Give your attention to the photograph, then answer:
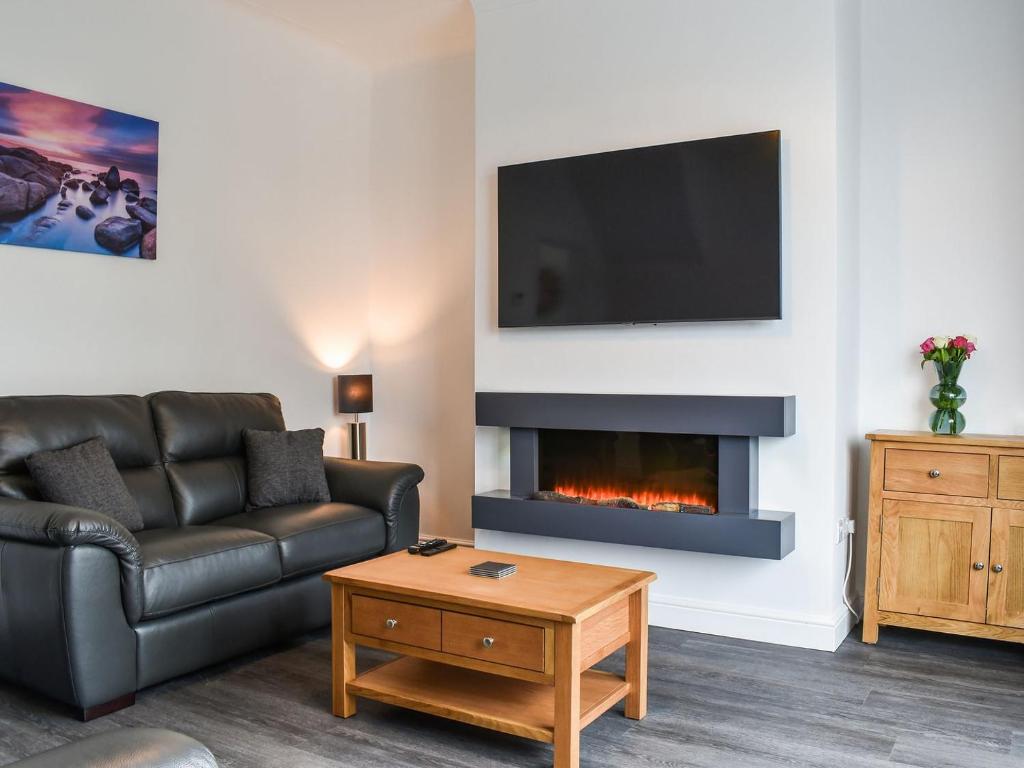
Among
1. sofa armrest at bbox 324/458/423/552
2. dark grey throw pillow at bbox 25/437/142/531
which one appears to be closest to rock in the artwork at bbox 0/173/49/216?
dark grey throw pillow at bbox 25/437/142/531

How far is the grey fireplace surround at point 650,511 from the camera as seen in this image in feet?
11.5

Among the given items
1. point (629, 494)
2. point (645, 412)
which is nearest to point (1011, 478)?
point (645, 412)

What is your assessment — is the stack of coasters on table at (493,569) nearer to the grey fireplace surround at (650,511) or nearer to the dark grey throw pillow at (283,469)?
the grey fireplace surround at (650,511)

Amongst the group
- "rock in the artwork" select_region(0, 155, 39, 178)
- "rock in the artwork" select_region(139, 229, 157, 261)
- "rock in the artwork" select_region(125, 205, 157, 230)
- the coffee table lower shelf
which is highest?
"rock in the artwork" select_region(0, 155, 39, 178)

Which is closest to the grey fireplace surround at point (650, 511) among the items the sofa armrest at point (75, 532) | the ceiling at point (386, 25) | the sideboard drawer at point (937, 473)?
the sideboard drawer at point (937, 473)

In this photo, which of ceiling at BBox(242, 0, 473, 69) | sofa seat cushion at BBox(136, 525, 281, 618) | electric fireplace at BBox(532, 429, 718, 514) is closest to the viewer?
sofa seat cushion at BBox(136, 525, 281, 618)

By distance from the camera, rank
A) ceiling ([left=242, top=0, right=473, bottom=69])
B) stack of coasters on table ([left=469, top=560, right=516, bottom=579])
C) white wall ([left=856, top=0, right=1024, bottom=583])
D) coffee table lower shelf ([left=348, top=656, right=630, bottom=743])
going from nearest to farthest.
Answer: coffee table lower shelf ([left=348, top=656, right=630, bottom=743])
stack of coasters on table ([left=469, top=560, right=516, bottom=579])
white wall ([left=856, top=0, right=1024, bottom=583])
ceiling ([left=242, top=0, right=473, bottom=69])

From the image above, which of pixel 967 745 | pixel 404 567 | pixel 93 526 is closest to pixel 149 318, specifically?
pixel 93 526

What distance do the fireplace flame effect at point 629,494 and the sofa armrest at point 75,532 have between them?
1944 mm

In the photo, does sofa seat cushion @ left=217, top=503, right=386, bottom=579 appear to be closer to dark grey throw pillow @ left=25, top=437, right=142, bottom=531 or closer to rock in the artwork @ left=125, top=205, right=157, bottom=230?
dark grey throw pillow @ left=25, top=437, right=142, bottom=531

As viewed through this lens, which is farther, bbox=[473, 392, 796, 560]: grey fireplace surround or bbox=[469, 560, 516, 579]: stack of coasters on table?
bbox=[473, 392, 796, 560]: grey fireplace surround

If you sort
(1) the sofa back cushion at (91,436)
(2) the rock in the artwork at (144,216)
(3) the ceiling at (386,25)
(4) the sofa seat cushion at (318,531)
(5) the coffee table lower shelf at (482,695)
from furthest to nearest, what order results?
(3) the ceiling at (386,25) → (2) the rock in the artwork at (144,216) → (4) the sofa seat cushion at (318,531) → (1) the sofa back cushion at (91,436) → (5) the coffee table lower shelf at (482,695)

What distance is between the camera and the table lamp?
16.5 ft

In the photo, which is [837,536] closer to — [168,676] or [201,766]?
[168,676]
